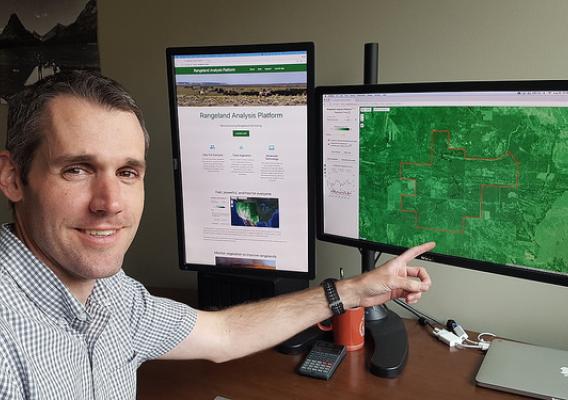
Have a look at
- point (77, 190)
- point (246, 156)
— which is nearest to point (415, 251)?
point (246, 156)

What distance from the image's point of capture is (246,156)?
1426 mm

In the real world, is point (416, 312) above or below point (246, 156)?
below

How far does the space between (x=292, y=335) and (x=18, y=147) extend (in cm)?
68

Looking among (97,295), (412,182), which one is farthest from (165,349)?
(412,182)

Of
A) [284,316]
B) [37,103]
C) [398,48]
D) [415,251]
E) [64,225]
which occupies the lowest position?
[284,316]

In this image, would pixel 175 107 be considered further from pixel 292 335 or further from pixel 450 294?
pixel 450 294

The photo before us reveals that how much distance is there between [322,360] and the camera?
129cm

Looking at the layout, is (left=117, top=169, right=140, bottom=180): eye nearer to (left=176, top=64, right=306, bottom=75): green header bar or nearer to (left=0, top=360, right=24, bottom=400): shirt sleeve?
(left=0, top=360, right=24, bottom=400): shirt sleeve

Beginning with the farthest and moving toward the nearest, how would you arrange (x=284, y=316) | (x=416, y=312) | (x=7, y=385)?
(x=416, y=312) → (x=284, y=316) → (x=7, y=385)

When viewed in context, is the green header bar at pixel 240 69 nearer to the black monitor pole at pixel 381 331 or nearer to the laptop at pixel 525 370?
the black monitor pole at pixel 381 331

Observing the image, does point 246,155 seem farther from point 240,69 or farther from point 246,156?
point 240,69

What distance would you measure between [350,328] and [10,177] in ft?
2.60

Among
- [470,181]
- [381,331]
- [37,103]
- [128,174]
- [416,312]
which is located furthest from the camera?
[416,312]

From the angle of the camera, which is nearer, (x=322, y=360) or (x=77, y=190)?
(x=77, y=190)
